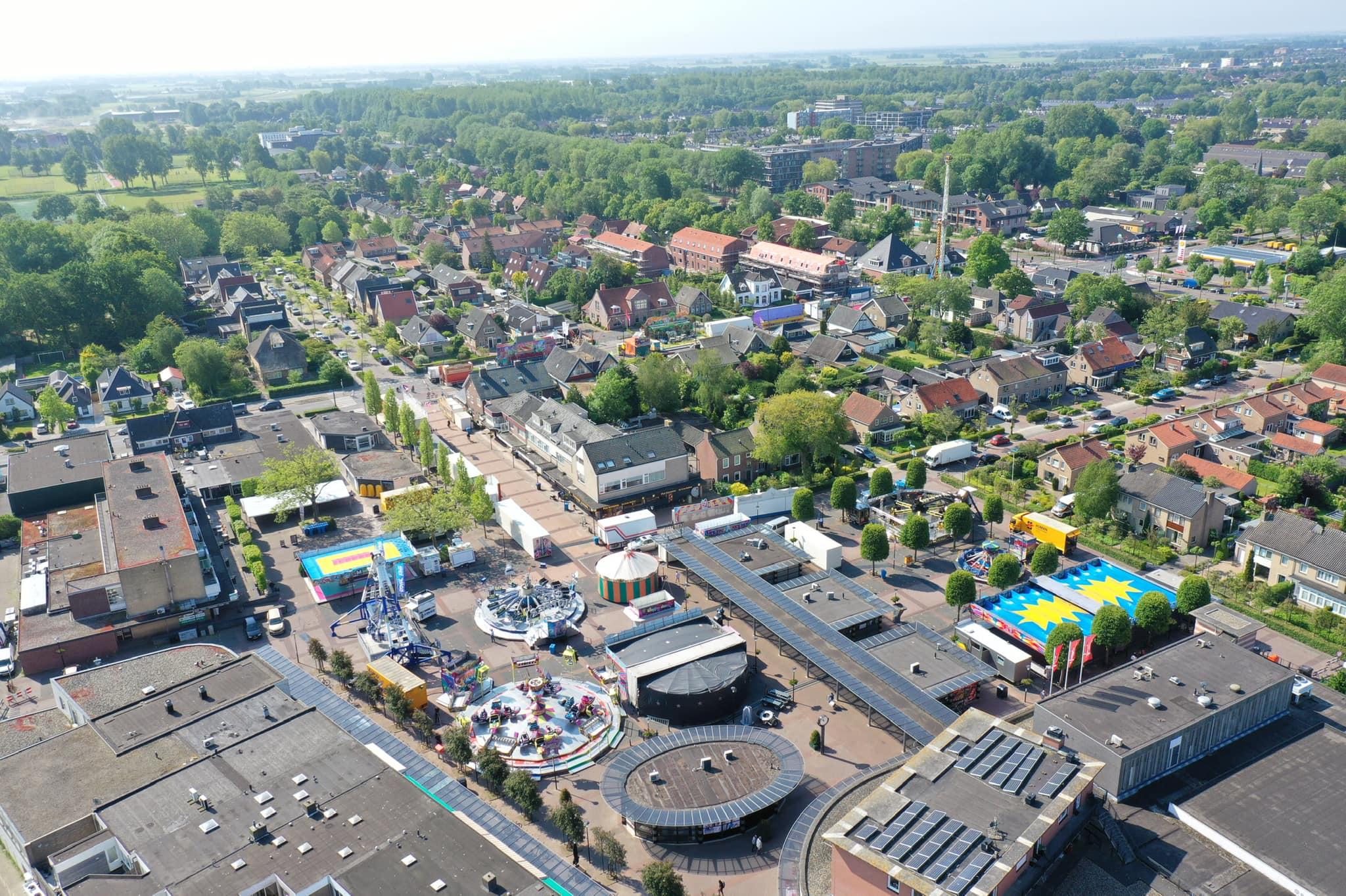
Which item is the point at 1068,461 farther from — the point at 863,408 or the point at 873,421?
the point at 863,408

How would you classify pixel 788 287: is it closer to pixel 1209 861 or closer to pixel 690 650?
pixel 690 650

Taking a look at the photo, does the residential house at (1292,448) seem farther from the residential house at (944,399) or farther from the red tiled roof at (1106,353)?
the residential house at (944,399)

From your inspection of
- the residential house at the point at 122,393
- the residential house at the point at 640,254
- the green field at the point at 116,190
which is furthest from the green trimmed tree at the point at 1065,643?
the green field at the point at 116,190

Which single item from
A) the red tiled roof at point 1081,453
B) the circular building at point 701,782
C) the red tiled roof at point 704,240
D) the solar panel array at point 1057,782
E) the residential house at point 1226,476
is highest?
the red tiled roof at point 704,240

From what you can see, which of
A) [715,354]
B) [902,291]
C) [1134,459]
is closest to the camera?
[1134,459]

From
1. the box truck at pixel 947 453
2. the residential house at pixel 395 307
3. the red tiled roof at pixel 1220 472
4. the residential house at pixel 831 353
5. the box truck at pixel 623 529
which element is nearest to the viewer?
the box truck at pixel 623 529

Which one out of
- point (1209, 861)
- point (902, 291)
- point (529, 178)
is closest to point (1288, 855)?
point (1209, 861)

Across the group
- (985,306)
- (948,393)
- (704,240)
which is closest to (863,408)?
(948,393)

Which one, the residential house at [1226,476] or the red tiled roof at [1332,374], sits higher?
the red tiled roof at [1332,374]
